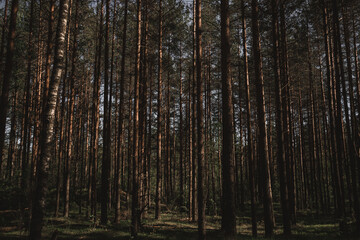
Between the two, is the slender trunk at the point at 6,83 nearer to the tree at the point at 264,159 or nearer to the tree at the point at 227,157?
the tree at the point at 227,157

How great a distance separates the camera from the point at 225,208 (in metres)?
7.71

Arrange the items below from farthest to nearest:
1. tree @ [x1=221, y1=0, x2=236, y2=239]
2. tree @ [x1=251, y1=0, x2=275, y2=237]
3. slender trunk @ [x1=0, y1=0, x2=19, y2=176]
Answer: tree @ [x1=251, y1=0, x2=275, y2=237] < slender trunk @ [x1=0, y1=0, x2=19, y2=176] < tree @ [x1=221, y1=0, x2=236, y2=239]

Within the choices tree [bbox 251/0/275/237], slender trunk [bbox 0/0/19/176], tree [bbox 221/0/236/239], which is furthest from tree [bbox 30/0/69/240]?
tree [bbox 251/0/275/237]

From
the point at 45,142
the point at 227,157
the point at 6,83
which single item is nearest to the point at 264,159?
the point at 227,157

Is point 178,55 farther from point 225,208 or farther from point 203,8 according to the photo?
point 225,208

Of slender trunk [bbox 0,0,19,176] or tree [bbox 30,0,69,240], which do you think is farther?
slender trunk [bbox 0,0,19,176]

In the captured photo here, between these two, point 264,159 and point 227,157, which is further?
point 264,159

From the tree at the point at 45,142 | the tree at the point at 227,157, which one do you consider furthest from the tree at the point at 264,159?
the tree at the point at 45,142

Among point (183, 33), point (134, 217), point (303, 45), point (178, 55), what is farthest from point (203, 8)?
point (134, 217)

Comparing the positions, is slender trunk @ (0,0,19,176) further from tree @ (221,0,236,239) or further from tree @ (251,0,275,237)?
tree @ (251,0,275,237)

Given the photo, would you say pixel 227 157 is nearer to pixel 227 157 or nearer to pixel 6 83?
pixel 227 157

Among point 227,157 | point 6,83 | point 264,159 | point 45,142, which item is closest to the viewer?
point 45,142

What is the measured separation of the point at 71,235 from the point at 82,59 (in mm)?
17612

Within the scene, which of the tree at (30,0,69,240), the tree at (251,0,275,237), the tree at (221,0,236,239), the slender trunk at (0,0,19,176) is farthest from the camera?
the tree at (251,0,275,237)
